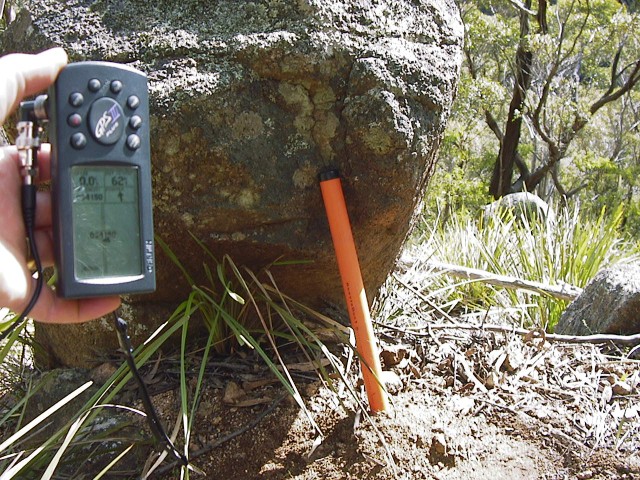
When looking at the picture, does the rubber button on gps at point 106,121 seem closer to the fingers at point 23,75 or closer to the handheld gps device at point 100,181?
the handheld gps device at point 100,181

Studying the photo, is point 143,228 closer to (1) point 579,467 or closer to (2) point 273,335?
(2) point 273,335

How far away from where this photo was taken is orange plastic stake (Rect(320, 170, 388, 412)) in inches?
80.0

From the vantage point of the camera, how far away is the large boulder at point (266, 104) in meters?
1.95

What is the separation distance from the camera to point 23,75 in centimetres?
143

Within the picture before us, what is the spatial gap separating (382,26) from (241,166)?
626 millimetres

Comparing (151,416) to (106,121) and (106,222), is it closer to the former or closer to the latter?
(106,222)

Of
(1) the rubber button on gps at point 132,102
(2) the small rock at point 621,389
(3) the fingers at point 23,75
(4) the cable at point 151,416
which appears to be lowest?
(2) the small rock at point 621,389

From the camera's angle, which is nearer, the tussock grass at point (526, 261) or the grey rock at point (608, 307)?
the grey rock at point (608, 307)

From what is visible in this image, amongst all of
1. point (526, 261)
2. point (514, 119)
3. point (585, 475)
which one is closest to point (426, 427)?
Result: point (585, 475)

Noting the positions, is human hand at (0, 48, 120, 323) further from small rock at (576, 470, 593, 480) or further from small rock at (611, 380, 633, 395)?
small rock at (611, 380, 633, 395)

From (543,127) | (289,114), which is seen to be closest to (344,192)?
(289,114)

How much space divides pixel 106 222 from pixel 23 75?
364 millimetres

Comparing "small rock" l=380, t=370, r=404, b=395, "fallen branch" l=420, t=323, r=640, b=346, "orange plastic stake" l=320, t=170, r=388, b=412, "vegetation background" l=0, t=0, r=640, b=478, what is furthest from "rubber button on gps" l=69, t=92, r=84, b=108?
"fallen branch" l=420, t=323, r=640, b=346

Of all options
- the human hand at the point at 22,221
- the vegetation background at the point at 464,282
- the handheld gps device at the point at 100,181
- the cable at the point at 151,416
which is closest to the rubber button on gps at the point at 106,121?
the handheld gps device at the point at 100,181
